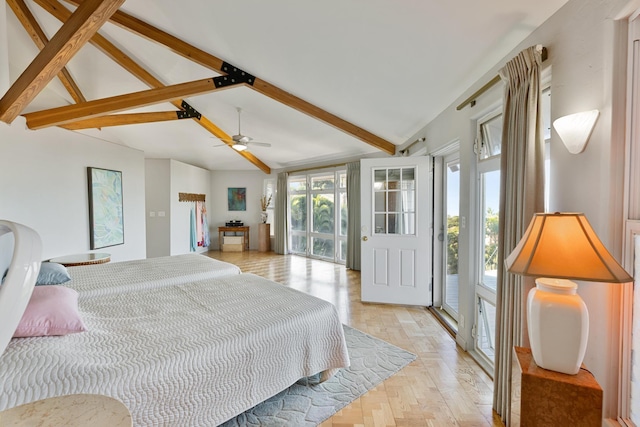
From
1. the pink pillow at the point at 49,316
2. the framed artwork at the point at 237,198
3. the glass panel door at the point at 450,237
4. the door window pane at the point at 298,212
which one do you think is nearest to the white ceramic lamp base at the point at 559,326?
the pink pillow at the point at 49,316

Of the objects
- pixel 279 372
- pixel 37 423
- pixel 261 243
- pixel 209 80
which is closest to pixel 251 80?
pixel 209 80

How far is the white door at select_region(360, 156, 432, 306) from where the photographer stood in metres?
3.52

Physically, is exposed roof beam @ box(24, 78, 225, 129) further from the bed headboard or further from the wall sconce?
the wall sconce

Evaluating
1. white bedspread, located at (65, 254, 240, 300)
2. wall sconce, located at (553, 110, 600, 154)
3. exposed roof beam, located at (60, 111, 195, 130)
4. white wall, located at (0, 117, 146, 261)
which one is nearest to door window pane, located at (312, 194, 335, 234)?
exposed roof beam, located at (60, 111, 195, 130)

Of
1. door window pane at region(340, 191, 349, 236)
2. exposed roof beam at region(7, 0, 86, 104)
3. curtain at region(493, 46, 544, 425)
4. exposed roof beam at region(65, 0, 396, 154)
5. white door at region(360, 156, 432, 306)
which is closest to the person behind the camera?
curtain at region(493, 46, 544, 425)

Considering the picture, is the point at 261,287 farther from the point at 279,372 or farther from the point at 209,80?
the point at 209,80

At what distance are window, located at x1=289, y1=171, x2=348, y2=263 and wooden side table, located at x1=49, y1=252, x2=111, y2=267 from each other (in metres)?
4.04

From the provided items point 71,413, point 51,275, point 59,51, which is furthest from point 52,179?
point 71,413

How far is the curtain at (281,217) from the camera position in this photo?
283 inches

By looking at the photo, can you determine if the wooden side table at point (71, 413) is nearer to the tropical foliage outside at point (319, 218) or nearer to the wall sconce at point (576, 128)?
the wall sconce at point (576, 128)

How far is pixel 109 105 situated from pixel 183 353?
328 centimetres

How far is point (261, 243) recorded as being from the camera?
25.1ft

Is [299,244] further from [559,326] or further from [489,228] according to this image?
[559,326]

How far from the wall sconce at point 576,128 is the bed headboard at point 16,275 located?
74.7 inches
